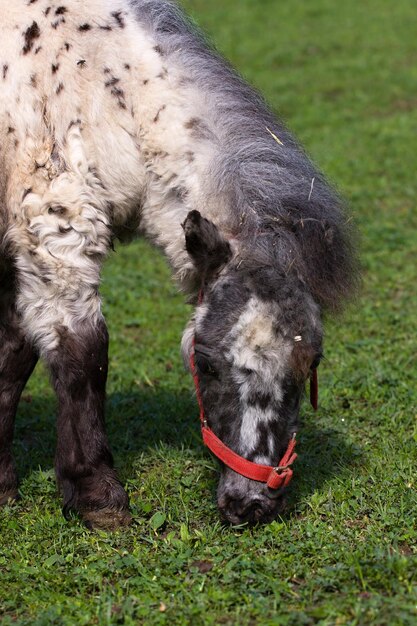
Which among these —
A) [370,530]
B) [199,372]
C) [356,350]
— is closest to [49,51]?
[199,372]

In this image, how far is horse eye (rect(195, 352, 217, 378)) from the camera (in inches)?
175

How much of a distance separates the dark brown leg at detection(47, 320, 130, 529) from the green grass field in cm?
13

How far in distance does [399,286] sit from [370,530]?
3.96 m

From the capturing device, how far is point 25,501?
208 inches

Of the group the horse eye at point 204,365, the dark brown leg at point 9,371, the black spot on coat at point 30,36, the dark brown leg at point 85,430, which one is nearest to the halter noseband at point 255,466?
the horse eye at point 204,365

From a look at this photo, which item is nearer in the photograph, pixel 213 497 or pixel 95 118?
pixel 95 118

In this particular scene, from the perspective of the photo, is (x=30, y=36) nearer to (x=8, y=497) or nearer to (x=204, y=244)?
(x=204, y=244)

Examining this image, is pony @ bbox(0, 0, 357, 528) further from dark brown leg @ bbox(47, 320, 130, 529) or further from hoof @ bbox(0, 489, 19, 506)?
hoof @ bbox(0, 489, 19, 506)

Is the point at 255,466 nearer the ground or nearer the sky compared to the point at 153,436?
nearer the sky

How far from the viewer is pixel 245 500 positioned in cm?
443

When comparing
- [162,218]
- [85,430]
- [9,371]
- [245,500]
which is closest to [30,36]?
[162,218]

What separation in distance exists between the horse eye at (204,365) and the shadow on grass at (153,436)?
87cm

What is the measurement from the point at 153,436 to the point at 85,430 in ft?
4.27

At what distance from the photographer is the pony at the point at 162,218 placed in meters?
4.36
